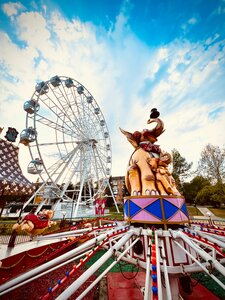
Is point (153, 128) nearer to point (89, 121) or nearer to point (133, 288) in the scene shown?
point (133, 288)

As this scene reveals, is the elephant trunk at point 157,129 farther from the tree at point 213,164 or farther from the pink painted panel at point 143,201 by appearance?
the tree at point 213,164

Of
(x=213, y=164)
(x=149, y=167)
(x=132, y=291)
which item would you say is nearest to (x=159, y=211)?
(x=149, y=167)

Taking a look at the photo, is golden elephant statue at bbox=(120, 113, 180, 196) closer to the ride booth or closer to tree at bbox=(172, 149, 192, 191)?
the ride booth

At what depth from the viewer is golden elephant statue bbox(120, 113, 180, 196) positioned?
3.87 meters

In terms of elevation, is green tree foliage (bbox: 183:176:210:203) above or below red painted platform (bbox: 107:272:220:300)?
above

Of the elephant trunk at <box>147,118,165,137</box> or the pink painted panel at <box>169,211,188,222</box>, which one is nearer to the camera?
the pink painted panel at <box>169,211,188,222</box>

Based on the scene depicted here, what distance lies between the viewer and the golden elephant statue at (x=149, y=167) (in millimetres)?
3869

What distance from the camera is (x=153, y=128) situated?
4.73 meters

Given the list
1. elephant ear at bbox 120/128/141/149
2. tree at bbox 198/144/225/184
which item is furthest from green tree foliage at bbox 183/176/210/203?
elephant ear at bbox 120/128/141/149

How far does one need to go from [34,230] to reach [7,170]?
6564mm

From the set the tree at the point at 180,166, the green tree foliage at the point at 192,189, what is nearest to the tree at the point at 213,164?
the tree at the point at 180,166

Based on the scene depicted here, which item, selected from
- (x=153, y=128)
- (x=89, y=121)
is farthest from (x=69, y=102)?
(x=153, y=128)

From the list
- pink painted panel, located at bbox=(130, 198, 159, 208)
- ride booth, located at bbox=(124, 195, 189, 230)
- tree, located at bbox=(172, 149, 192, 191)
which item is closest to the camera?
ride booth, located at bbox=(124, 195, 189, 230)

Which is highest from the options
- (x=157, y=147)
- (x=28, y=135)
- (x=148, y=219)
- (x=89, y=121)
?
(x=89, y=121)
